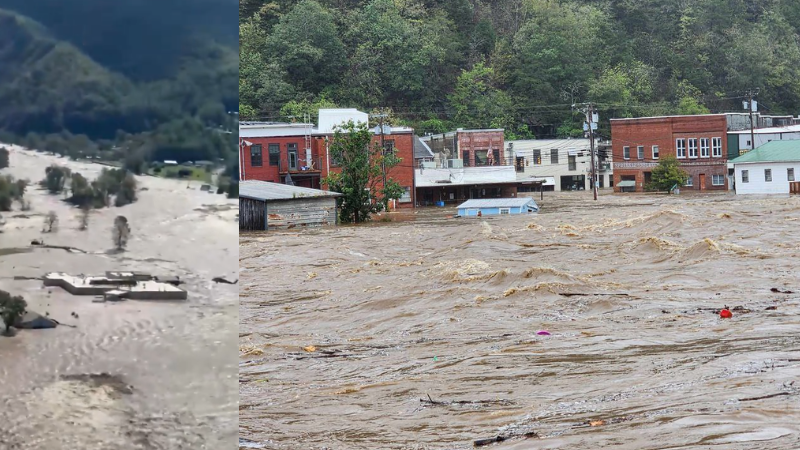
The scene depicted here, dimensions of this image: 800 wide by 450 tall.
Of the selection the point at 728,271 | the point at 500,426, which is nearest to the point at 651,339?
the point at 500,426

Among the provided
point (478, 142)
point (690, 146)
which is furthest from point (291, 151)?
point (690, 146)

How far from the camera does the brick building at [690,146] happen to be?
185 ft

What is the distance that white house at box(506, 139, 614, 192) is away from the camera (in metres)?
65.1

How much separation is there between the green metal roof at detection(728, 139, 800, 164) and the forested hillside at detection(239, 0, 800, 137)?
80.2ft

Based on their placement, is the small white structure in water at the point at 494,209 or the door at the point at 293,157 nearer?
the small white structure in water at the point at 494,209

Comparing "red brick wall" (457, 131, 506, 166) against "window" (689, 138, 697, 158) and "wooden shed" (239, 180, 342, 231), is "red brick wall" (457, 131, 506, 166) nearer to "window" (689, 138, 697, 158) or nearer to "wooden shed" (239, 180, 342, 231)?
"window" (689, 138, 697, 158)

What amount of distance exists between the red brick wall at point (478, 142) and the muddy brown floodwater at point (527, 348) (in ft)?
104

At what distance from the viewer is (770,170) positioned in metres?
47.9

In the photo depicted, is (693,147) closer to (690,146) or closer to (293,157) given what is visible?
(690,146)

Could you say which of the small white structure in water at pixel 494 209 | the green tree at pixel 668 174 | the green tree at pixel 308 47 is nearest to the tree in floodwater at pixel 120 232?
the small white structure in water at pixel 494 209

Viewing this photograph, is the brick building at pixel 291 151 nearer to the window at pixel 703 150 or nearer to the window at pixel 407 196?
the window at pixel 407 196

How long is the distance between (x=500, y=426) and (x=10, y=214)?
5.93 metres

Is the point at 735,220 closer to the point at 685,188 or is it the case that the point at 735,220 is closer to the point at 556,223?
the point at 556,223

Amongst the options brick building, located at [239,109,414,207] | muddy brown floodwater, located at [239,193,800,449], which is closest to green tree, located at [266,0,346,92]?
brick building, located at [239,109,414,207]
